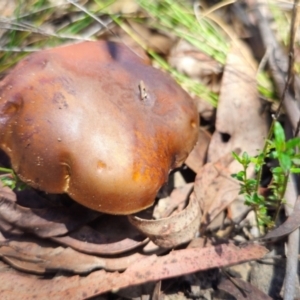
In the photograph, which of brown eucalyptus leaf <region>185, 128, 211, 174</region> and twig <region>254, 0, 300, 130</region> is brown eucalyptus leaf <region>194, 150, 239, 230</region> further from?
twig <region>254, 0, 300, 130</region>

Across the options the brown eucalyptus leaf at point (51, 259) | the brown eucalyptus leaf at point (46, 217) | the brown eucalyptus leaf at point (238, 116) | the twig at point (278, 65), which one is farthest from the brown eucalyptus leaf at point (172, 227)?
the twig at point (278, 65)

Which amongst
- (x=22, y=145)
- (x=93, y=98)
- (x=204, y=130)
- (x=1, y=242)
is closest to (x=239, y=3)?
(x=204, y=130)

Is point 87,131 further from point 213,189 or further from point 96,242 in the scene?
point 213,189

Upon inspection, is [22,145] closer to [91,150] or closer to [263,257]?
[91,150]

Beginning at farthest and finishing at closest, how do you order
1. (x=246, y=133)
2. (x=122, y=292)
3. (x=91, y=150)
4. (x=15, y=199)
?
(x=246, y=133) < (x=15, y=199) < (x=122, y=292) < (x=91, y=150)

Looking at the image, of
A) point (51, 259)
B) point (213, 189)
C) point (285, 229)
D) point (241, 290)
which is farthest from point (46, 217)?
point (285, 229)

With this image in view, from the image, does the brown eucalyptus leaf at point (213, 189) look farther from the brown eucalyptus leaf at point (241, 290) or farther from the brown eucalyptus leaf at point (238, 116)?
the brown eucalyptus leaf at point (241, 290)
